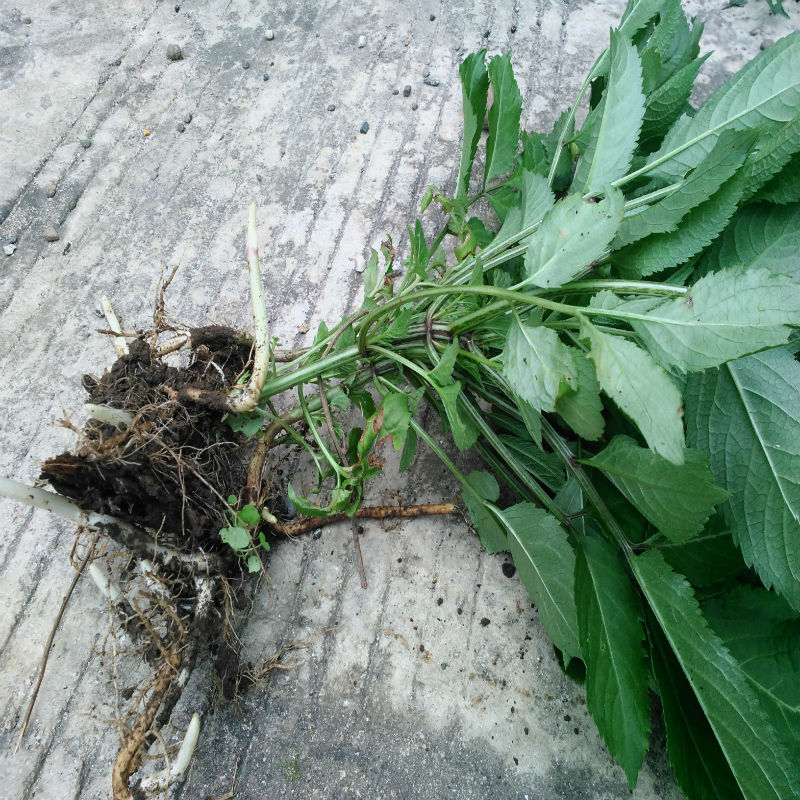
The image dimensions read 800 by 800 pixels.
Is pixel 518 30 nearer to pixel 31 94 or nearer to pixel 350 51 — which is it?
pixel 350 51

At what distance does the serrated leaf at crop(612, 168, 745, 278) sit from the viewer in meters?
0.81

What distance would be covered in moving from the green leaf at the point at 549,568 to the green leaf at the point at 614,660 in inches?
1.6

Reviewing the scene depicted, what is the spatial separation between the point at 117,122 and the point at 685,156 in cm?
140

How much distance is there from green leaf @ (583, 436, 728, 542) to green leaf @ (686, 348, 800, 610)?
0.31ft

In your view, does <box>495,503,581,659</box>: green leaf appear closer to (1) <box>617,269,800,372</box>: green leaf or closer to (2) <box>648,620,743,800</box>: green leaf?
(2) <box>648,620,743,800</box>: green leaf

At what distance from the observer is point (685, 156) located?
95 centimetres

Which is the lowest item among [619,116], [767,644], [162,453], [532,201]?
[767,644]

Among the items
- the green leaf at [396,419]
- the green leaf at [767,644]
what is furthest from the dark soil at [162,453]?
the green leaf at [767,644]

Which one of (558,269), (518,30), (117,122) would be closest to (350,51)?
(518,30)

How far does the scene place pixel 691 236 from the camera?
2.68 ft

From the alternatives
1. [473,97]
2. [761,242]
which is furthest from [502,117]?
[761,242]

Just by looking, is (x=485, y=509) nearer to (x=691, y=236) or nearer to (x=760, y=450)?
(x=760, y=450)

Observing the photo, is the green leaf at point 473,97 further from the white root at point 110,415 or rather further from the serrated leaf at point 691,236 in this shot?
the white root at point 110,415

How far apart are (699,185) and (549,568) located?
0.58 meters
